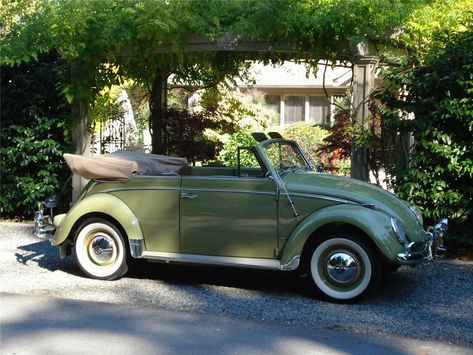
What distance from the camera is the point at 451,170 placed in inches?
306

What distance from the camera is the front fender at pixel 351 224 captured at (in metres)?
5.73

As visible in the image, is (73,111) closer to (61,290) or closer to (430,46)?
(61,290)

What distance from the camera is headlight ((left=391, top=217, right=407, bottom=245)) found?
582cm

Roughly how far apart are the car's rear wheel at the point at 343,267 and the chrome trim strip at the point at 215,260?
43 centimetres

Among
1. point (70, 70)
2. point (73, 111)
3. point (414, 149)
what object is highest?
point (70, 70)

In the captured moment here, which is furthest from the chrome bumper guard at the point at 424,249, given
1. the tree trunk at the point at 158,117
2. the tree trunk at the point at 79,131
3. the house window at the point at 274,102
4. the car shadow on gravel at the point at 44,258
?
the house window at the point at 274,102

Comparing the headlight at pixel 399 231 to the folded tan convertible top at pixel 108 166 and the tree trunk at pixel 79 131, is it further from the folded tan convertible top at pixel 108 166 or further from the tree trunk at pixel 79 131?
the tree trunk at pixel 79 131

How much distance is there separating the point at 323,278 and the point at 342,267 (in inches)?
8.9

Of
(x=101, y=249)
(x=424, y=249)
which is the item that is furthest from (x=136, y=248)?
(x=424, y=249)

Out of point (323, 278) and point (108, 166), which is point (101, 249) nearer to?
point (108, 166)

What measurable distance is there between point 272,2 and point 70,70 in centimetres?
365

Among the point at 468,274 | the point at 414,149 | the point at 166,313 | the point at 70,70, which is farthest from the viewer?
the point at 70,70

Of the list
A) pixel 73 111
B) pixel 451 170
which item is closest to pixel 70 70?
pixel 73 111

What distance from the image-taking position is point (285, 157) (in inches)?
273
